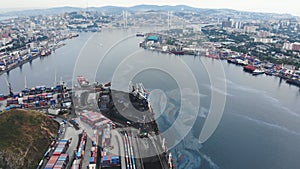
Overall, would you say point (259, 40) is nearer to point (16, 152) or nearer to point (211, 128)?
point (211, 128)

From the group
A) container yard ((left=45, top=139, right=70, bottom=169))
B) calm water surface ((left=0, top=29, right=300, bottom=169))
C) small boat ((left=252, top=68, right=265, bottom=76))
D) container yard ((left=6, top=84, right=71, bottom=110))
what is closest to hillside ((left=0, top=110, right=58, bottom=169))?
container yard ((left=45, top=139, right=70, bottom=169))

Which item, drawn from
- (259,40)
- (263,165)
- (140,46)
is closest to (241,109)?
(263,165)

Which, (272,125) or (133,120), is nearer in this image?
(133,120)

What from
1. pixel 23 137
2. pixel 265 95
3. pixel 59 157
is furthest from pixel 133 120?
pixel 265 95

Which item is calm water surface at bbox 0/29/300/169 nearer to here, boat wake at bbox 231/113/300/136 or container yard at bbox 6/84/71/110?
boat wake at bbox 231/113/300/136

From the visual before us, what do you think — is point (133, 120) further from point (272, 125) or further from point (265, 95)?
point (265, 95)

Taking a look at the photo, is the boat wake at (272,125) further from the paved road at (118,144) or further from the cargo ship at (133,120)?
the paved road at (118,144)

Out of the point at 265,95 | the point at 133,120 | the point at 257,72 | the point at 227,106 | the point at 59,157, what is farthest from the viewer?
the point at 257,72

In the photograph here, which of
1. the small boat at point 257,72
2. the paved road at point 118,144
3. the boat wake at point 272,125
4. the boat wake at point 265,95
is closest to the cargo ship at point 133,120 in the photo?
the paved road at point 118,144
